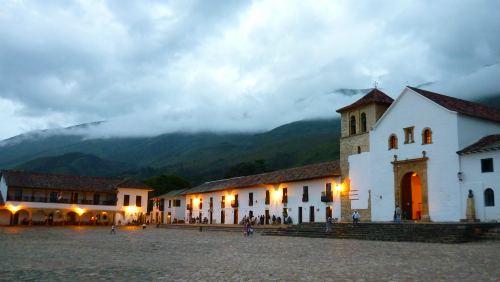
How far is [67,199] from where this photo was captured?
182 feet

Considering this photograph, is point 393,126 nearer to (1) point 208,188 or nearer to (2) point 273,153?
(1) point 208,188

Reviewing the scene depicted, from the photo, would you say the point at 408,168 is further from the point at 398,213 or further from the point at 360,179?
the point at 360,179

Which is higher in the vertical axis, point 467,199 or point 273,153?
point 273,153

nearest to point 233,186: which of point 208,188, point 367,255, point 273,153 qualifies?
point 208,188

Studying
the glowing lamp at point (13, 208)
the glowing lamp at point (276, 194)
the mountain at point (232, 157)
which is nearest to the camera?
the glowing lamp at point (276, 194)

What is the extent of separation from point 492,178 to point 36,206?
45.1 metres

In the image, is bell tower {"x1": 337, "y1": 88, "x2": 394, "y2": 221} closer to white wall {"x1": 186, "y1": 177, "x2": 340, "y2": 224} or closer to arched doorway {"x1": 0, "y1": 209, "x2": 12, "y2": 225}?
white wall {"x1": 186, "y1": 177, "x2": 340, "y2": 224}

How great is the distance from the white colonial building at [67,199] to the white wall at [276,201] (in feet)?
33.0

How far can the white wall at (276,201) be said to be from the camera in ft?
127

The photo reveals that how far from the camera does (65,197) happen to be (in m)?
55.6

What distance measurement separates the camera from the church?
26.9m

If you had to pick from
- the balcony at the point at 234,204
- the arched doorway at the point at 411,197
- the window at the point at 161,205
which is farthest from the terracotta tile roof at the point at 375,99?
the window at the point at 161,205

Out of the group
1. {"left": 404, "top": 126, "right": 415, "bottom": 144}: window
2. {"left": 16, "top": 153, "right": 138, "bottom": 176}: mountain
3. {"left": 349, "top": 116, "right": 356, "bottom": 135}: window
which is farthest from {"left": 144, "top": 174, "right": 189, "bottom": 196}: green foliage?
{"left": 16, "top": 153, "right": 138, "bottom": 176}: mountain

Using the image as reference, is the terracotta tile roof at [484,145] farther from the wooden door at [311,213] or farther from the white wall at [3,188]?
the white wall at [3,188]
